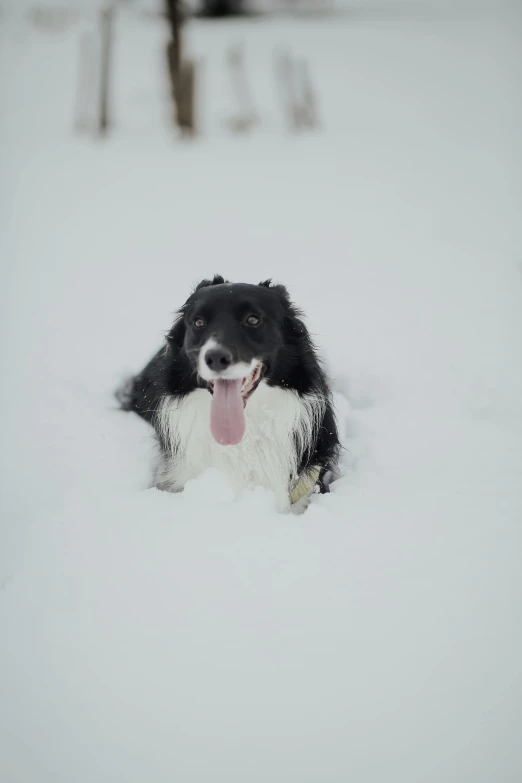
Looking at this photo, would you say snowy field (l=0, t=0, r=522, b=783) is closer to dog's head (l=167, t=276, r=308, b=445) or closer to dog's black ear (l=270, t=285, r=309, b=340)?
dog's head (l=167, t=276, r=308, b=445)

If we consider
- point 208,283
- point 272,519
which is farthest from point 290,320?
point 272,519

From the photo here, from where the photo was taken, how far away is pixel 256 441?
308 centimetres

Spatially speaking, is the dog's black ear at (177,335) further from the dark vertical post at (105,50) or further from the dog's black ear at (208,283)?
the dark vertical post at (105,50)

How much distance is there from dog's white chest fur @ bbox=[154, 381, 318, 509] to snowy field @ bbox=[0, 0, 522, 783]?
0.91 feet

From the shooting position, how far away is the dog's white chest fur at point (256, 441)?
3.07 m

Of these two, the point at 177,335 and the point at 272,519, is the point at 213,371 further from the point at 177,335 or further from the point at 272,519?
the point at 272,519

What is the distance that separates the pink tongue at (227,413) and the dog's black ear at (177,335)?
545 millimetres

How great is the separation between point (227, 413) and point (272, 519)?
0.65 m

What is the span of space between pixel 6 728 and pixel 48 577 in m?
0.61

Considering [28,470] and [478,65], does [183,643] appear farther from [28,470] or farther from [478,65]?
[478,65]

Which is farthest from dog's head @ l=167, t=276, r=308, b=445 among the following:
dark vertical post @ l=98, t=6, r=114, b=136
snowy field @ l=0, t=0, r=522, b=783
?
dark vertical post @ l=98, t=6, r=114, b=136

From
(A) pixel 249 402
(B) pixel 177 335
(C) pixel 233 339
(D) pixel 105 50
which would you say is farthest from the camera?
(D) pixel 105 50

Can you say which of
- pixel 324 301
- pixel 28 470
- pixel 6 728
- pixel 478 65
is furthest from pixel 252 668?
pixel 478 65

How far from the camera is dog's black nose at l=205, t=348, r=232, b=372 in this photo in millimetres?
2602
